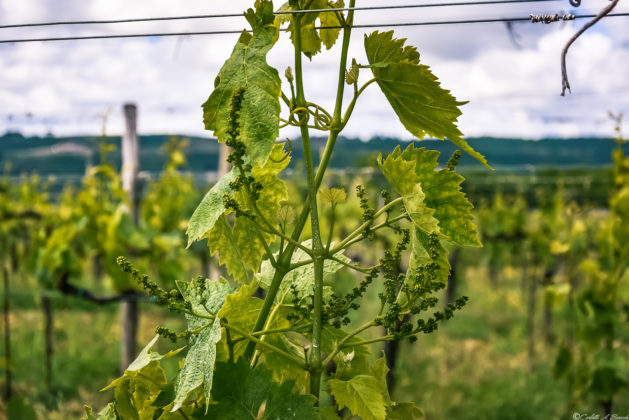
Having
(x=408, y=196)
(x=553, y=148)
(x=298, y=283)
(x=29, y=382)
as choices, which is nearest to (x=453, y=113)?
(x=408, y=196)

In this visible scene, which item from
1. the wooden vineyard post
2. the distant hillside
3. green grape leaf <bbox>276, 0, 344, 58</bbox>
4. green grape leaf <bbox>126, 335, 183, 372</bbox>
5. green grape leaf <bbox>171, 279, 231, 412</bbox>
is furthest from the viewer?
the distant hillside

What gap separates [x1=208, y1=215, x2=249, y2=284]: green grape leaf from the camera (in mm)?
1027

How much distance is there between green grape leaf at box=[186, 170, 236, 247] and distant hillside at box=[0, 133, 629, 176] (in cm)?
805

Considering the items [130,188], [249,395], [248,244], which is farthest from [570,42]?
[130,188]

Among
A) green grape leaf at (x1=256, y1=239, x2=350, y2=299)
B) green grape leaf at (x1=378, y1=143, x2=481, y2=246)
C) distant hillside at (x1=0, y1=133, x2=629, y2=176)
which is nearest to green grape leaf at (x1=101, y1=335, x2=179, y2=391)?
green grape leaf at (x1=256, y1=239, x2=350, y2=299)

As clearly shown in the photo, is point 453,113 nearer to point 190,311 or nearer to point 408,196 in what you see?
point 408,196

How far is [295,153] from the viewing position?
12.0 meters

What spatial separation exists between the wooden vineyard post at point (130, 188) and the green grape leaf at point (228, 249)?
3.85 m

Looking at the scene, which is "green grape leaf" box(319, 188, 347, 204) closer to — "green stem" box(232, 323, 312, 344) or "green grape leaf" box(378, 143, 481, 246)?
"green grape leaf" box(378, 143, 481, 246)

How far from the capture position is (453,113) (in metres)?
0.91

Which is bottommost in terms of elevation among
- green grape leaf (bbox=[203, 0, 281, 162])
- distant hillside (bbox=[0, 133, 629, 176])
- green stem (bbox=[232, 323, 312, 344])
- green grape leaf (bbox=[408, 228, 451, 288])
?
green stem (bbox=[232, 323, 312, 344])

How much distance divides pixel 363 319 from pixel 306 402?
7.12 meters

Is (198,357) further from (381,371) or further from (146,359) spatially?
(381,371)

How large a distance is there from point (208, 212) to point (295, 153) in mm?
11097
